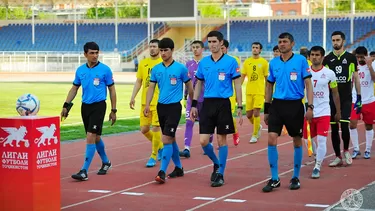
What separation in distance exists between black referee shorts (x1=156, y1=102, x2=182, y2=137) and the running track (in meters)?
0.72

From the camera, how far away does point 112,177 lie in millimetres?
11781

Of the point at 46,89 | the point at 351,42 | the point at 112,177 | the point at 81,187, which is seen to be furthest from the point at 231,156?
the point at 351,42

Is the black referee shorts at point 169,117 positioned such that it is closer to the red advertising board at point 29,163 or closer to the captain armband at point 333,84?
the captain armband at point 333,84

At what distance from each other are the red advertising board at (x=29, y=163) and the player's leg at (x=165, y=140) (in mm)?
2953

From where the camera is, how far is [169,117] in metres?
11.5

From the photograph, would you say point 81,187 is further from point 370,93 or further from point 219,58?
point 370,93

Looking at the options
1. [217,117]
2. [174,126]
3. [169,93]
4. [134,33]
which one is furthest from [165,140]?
[134,33]

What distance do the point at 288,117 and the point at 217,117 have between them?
3.36 feet

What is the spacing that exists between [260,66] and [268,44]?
44.0m

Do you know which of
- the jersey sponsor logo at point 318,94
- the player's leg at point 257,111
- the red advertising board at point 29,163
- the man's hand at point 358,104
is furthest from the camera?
the player's leg at point 257,111

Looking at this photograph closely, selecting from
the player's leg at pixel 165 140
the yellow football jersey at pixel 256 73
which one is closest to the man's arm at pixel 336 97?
the player's leg at pixel 165 140

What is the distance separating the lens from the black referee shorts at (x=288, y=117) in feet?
34.8

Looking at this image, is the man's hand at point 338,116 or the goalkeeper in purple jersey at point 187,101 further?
the goalkeeper in purple jersey at point 187,101

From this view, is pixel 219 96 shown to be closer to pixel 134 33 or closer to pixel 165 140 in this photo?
pixel 165 140
